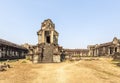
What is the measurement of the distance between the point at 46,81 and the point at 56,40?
3182cm

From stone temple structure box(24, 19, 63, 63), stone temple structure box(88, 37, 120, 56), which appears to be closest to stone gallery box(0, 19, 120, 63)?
stone temple structure box(24, 19, 63, 63)

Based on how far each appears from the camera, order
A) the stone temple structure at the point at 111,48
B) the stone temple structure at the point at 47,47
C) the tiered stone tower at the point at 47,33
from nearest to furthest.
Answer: the stone temple structure at the point at 47,47, the tiered stone tower at the point at 47,33, the stone temple structure at the point at 111,48

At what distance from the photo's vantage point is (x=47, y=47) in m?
52.1

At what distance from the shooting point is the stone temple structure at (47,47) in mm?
50156

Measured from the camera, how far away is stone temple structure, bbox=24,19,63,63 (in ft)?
165

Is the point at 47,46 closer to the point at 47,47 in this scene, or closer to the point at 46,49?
the point at 47,47

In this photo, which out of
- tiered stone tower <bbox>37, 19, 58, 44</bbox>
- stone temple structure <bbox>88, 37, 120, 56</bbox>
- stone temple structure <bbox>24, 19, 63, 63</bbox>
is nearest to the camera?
stone temple structure <bbox>24, 19, 63, 63</bbox>

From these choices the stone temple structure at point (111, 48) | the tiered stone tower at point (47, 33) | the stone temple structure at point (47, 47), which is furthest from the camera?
the stone temple structure at point (111, 48)

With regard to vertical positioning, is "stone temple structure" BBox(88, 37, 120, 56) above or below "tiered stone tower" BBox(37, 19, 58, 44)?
below

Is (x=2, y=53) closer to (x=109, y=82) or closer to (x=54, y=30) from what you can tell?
(x=54, y=30)

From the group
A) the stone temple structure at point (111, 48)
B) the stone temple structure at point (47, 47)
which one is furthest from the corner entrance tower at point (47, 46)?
the stone temple structure at point (111, 48)

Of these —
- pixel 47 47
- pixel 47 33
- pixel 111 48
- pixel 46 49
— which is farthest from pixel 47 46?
pixel 111 48

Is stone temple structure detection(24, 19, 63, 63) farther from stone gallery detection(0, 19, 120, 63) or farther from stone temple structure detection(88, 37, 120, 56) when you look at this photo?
stone temple structure detection(88, 37, 120, 56)

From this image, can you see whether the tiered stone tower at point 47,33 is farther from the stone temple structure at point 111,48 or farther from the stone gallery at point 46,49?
the stone temple structure at point 111,48
